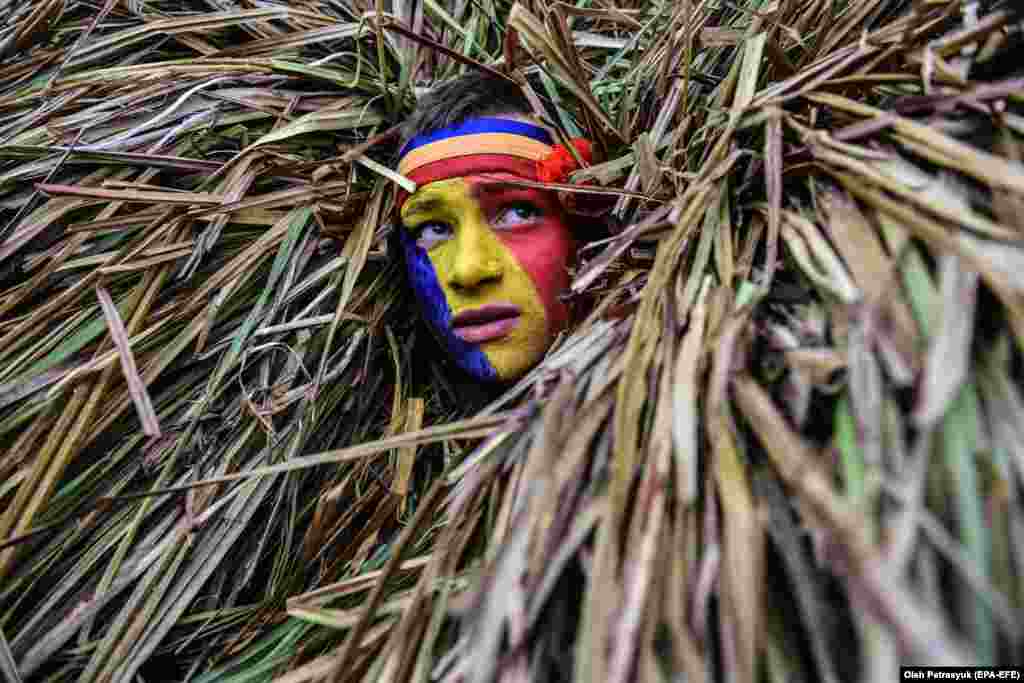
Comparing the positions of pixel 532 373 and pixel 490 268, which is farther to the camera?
pixel 490 268

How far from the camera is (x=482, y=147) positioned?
Result: 4.41 ft

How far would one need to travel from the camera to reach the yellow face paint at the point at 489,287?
50.8 inches

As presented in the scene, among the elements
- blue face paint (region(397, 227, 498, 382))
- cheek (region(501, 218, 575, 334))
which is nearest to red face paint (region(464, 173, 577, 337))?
cheek (region(501, 218, 575, 334))

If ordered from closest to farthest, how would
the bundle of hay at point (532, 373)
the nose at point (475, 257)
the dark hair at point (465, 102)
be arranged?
the bundle of hay at point (532, 373), the nose at point (475, 257), the dark hair at point (465, 102)

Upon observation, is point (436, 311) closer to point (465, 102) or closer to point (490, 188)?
point (490, 188)

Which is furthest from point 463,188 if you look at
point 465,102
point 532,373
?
point 532,373

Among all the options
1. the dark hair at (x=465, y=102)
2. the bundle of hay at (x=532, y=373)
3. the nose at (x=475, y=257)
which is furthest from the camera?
the dark hair at (x=465, y=102)

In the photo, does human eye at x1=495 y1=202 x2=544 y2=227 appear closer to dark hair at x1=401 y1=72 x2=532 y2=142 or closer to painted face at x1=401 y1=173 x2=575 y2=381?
painted face at x1=401 y1=173 x2=575 y2=381

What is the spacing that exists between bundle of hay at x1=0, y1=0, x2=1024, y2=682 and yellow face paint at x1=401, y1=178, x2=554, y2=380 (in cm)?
13

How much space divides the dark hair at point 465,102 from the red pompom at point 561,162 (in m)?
0.11

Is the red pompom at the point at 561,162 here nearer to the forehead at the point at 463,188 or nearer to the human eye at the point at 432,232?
the forehead at the point at 463,188

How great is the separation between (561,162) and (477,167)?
0.13 m

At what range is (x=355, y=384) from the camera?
1349 millimetres

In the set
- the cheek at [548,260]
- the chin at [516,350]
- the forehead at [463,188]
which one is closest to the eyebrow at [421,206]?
the forehead at [463,188]
